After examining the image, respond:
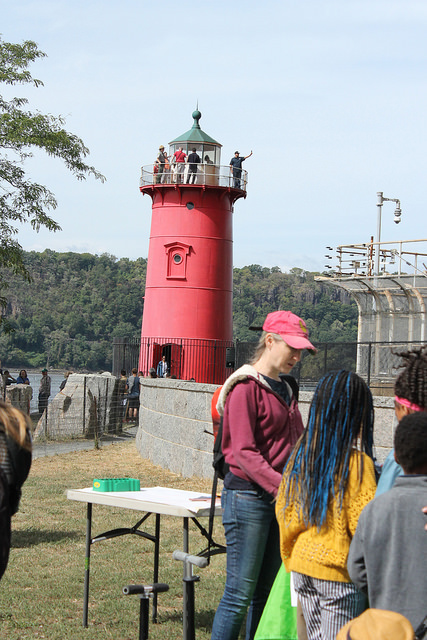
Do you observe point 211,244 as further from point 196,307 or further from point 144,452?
point 144,452

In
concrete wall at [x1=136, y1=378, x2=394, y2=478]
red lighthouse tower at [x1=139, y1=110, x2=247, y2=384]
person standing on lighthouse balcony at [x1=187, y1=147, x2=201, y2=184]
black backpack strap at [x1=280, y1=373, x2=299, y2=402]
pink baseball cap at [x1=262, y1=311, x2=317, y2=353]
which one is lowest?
concrete wall at [x1=136, y1=378, x2=394, y2=478]

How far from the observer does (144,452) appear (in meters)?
17.5

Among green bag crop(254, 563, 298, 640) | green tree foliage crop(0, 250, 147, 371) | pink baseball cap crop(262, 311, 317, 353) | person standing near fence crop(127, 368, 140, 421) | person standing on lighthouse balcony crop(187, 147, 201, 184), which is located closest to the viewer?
green bag crop(254, 563, 298, 640)

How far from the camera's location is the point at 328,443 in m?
3.59

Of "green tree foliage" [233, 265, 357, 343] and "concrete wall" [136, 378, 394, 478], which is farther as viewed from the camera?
"green tree foliage" [233, 265, 357, 343]

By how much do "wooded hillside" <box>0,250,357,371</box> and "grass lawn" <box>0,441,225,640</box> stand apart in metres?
85.1

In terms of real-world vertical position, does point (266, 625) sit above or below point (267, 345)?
below

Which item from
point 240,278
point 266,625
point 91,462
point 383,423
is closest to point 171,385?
point 91,462

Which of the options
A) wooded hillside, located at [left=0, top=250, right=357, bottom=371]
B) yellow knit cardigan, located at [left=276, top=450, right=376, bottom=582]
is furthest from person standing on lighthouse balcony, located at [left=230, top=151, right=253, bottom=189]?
wooded hillside, located at [left=0, top=250, right=357, bottom=371]

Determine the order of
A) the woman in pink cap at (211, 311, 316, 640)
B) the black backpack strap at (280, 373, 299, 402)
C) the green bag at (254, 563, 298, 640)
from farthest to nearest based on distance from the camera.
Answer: the black backpack strap at (280, 373, 299, 402)
the woman in pink cap at (211, 311, 316, 640)
the green bag at (254, 563, 298, 640)

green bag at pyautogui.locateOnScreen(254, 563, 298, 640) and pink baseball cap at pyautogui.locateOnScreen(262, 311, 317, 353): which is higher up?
pink baseball cap at pyautogui.locateOnScreen(262, 311, 317, 353)

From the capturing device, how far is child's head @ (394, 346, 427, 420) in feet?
11.7

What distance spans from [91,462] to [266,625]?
12516 mm

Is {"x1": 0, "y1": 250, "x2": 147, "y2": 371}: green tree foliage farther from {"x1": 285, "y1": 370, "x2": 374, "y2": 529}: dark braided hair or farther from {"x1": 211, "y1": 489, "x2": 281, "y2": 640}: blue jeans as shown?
{"x1": 285, "y1": 370, "x2": 374, "y2": 529}: dark braided hair
